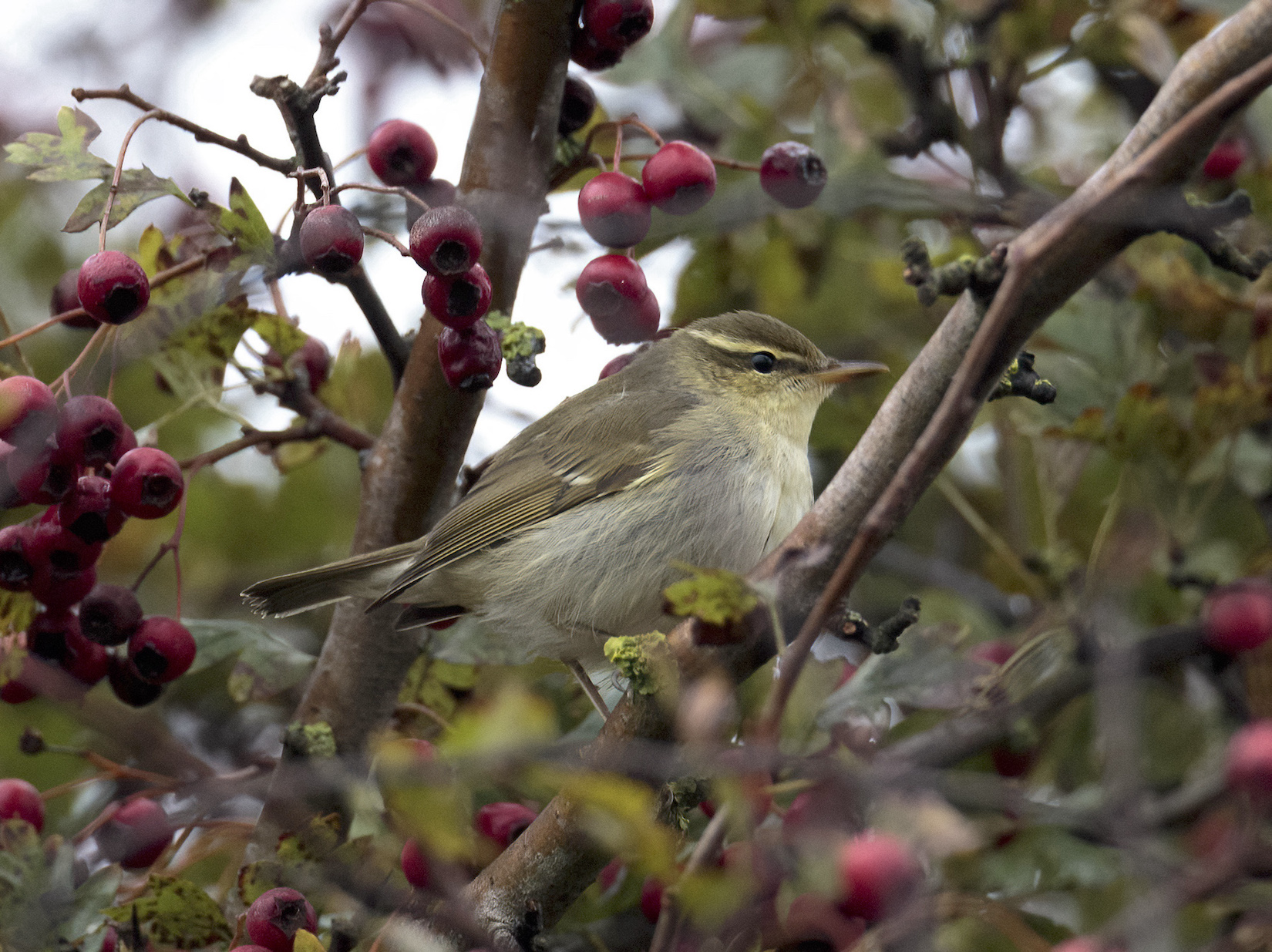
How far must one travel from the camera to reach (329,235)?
6.52 feet

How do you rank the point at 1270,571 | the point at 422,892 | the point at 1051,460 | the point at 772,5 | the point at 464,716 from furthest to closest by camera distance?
the point at 772,5 → the point at 1051,460 → the point at 1270,571 → the point at 422,892 → the point at 464,716

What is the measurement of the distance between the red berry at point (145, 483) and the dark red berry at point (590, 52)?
1.21 metres

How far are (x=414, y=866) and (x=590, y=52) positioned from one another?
67.9 inches

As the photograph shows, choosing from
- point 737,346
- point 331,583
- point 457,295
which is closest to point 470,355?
point 457,295

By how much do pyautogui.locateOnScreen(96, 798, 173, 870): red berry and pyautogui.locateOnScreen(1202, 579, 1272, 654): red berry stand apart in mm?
2297

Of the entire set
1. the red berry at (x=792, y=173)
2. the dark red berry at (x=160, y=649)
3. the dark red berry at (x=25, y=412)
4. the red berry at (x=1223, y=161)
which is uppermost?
the red berry at (x=1223, y=161)

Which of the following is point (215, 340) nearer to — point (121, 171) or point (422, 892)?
point (121, 171)

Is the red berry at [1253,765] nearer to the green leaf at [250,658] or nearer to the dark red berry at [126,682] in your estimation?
the green leaf at [250,658]

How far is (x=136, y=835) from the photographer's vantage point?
7.87 feet

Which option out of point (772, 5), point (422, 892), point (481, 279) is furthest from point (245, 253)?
point (772, 5)

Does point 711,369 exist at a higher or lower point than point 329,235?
higher

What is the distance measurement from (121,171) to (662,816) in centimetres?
151

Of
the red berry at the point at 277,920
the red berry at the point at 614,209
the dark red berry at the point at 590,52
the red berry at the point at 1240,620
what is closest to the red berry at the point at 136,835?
the red berry at the point at 277,920

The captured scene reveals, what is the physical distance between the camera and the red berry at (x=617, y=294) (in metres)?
2.51
